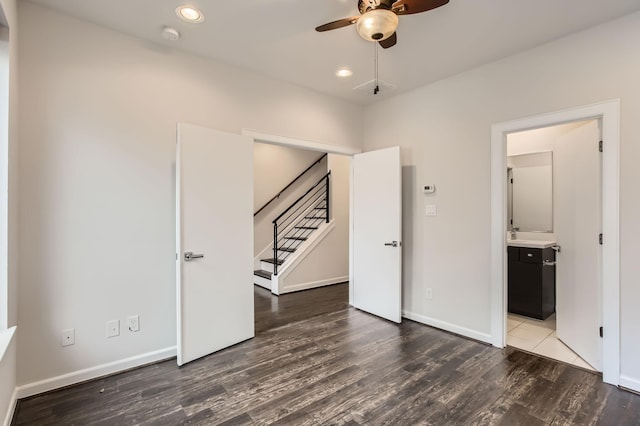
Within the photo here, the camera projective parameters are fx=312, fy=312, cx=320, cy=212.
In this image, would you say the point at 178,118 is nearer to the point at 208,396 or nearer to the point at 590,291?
the point at 208,396

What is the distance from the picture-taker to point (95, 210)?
251cm

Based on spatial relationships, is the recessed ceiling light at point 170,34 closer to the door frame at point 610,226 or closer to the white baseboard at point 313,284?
the door frame at point 610,226

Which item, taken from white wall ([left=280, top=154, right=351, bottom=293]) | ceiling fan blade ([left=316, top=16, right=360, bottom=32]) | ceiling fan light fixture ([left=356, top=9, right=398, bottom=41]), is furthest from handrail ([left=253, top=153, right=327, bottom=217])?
ceiling fan light fixture ([left=356, top=9, right=398, bottom=41])

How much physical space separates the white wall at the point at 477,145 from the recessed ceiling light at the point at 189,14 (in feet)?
8.25

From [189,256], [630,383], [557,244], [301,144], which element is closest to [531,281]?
[557,244]

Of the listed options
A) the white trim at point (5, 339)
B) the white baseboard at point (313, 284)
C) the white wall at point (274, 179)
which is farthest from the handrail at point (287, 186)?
the white trim at point (5, 339)

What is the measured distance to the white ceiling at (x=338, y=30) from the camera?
228 cm

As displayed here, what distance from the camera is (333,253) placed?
18.5 feet

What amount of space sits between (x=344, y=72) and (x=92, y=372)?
3.57 m

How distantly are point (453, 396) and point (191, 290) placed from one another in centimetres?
225

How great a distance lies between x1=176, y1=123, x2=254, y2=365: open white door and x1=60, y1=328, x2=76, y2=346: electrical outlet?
29.5 inches

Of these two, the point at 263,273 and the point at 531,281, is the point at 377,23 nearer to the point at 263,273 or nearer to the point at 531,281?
the point at 531,281

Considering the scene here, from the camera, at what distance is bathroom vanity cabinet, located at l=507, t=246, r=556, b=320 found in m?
3.76

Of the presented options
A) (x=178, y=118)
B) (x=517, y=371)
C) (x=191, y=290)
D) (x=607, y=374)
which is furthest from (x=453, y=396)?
(x=178, y=118)
